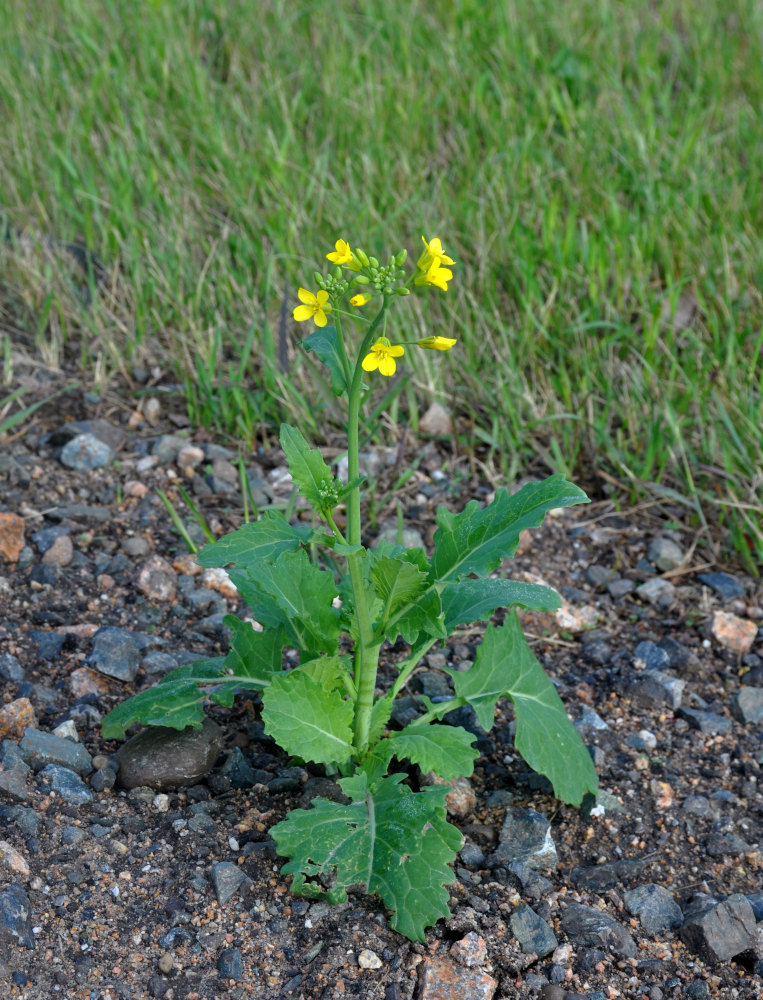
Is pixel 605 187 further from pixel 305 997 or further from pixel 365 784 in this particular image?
pixel 305 997

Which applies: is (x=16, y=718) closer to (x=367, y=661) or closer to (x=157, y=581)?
(x=157, y=581)

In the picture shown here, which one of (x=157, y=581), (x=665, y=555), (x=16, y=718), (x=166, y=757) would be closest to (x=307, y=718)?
(x=166, y=757)

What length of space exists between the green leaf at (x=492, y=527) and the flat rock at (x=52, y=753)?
2.96 ft

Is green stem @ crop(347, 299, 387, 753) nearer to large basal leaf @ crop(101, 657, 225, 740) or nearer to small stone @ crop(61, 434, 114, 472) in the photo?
large basal leaf @ crop(101, 657, 225, 740)

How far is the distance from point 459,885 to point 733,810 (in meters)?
0.75

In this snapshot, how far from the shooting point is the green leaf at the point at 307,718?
6.23 feet

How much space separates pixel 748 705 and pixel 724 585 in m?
0.50

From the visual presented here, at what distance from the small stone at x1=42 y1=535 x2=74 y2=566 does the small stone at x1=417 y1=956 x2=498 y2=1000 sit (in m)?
1.61

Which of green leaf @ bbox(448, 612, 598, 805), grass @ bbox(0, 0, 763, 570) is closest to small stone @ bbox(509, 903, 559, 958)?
green leaf @ bbox(448, 612, 598, 805)

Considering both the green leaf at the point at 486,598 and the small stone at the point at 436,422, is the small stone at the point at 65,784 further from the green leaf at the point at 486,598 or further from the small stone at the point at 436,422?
the small stone at the point at 436,422

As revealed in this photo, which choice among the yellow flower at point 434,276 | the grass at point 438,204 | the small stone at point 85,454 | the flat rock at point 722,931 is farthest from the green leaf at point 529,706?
the small stone at point 85,454

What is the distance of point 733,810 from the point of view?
7.65 ft

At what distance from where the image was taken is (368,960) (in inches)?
72.1

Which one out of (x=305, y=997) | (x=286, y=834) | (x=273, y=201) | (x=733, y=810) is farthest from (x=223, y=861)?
(x=273, y=201)
